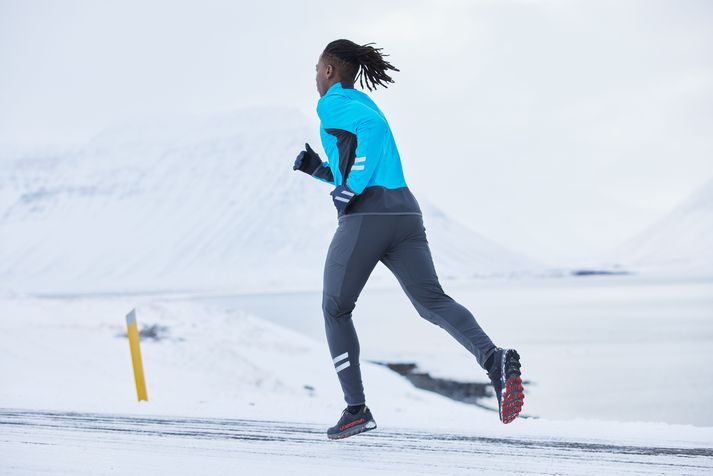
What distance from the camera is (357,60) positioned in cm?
423

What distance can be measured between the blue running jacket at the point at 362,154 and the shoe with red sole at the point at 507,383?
916 millimetres

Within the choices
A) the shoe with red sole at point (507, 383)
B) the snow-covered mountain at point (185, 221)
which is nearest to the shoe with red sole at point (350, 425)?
the shoe with red sole at point (507, 383)

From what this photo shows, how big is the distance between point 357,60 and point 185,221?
518 feet

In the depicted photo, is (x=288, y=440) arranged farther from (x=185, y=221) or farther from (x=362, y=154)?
(x=185, y=221)

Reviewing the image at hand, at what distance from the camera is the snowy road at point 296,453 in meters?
3.45

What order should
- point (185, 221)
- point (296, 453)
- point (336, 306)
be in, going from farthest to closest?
1. point (185, 221)
2. point (336, 306)
3. point (296, 453)

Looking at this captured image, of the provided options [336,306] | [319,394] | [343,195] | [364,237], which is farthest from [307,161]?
[319,394]

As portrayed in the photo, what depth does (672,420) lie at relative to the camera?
1423 centimetres

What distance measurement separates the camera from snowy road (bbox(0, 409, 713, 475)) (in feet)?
11.3

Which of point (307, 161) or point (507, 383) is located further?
point (307, 161)

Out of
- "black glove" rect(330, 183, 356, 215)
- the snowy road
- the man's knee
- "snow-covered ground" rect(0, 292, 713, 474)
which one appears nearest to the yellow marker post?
"snow-covered ground" rect(0, 292, 713, 474)

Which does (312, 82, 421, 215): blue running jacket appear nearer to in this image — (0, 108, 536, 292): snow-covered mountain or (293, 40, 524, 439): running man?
(293, 40, 524, 439): running man

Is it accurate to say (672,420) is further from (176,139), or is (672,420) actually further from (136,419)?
(176,139)

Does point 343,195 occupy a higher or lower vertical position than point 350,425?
higher
